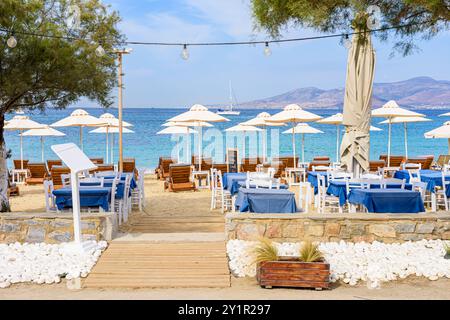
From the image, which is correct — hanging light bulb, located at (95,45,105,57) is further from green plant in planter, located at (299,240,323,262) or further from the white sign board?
green plant in planter, located at (299,240,323,262)

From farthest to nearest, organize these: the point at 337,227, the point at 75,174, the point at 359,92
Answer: the point at 359,92 < the point at 337,227 < the point at 75,174

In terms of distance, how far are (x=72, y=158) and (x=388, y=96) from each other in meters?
130

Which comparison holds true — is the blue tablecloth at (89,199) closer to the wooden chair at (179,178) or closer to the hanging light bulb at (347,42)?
the hanging light bulb at (347,42)

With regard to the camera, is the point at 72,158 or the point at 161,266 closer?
the point at 161,266

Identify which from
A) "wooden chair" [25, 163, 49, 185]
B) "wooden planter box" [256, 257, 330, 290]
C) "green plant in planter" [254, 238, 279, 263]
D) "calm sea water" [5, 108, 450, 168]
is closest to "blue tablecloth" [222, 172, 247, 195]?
"green plant in planter" [254, 238, 279, 263]

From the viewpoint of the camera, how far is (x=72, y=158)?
21.5 ft

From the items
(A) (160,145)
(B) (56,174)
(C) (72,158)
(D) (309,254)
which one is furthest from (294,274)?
(A) (160,145)

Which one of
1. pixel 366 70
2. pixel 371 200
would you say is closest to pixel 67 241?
pixel 371 200

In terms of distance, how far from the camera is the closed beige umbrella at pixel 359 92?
9227mm

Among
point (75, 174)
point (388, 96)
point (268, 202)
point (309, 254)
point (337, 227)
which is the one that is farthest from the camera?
point (388, 96)

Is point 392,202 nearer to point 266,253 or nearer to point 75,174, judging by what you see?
point 266,253

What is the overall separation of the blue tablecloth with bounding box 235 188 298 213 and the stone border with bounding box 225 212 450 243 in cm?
83

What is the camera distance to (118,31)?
374 inches
